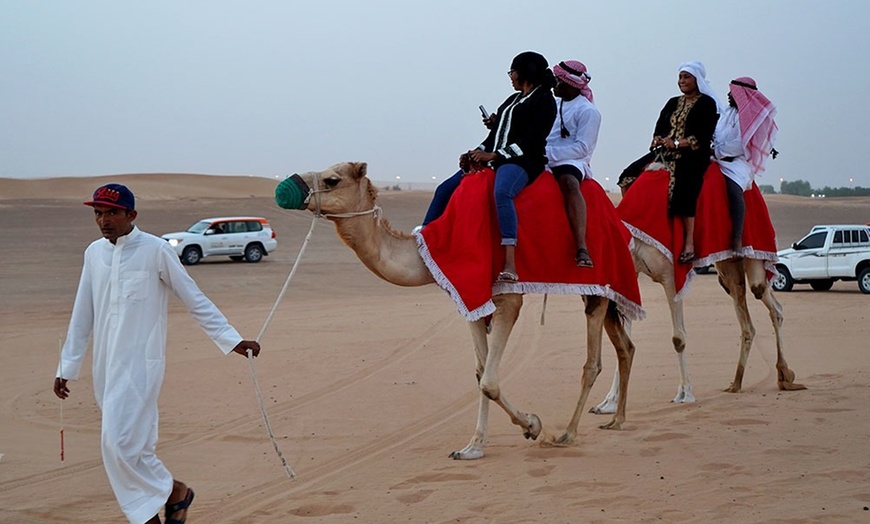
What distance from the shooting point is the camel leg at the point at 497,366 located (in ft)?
28.9

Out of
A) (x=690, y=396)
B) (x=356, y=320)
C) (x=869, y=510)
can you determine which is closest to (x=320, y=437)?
(x=690, y=396)

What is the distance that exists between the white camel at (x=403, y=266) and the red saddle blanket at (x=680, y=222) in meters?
1.99

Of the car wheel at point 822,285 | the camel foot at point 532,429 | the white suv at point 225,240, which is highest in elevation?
the camel foot at point 532,429

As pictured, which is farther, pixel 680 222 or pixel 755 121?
pixel 755 121

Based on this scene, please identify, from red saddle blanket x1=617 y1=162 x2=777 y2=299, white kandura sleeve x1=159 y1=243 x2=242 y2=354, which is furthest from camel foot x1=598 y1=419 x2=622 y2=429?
white kandura sleeve x1=159 y1=243 x2=242 y2=354

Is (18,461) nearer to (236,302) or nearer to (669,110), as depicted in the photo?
(669,110)

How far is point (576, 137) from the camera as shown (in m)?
9.73

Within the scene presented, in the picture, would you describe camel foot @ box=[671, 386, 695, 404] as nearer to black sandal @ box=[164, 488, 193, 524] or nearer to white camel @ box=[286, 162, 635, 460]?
white camel @ box=[286, 162, 635, 460]

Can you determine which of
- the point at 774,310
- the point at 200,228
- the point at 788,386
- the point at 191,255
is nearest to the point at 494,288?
the point at 788,386

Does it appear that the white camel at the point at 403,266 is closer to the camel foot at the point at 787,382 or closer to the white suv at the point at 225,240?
the camel foot at the point at 787,382

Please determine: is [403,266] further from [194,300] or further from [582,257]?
[194,300]

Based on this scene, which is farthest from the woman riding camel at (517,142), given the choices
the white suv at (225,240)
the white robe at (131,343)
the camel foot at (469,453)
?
the white suv at (225,240)

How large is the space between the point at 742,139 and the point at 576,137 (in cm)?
332

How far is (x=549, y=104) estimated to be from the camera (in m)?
9.04
